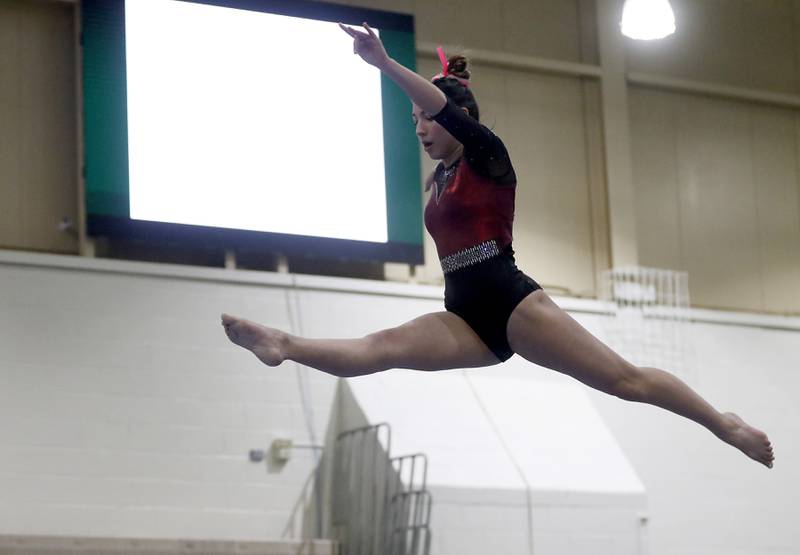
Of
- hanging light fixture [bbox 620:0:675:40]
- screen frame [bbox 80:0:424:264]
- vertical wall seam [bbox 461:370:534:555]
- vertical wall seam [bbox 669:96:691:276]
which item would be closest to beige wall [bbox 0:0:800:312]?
vertical wall seam [bbox 669:96:691:276]

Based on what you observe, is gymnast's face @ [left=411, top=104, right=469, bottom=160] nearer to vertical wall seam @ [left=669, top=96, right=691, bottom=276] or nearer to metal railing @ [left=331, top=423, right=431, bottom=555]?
metal railing @ [left=331, top=423, right=431, bottom=555]

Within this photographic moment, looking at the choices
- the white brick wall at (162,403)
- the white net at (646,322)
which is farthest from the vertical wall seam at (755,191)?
the white brick wall at (162,403)

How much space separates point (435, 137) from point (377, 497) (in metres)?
3.38

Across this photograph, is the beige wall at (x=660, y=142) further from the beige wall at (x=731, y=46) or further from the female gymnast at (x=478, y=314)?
the female gymnast at (x=478, y=314)

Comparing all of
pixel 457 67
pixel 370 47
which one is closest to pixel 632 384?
pixel 457 67

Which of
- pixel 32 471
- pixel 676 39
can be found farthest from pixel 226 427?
pixel 676 39

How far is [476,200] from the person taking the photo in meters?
3.22

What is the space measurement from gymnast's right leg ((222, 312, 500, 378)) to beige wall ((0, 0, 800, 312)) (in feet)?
13.4

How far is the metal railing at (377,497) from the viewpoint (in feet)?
20.0

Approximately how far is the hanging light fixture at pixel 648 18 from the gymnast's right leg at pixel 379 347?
3167 mm

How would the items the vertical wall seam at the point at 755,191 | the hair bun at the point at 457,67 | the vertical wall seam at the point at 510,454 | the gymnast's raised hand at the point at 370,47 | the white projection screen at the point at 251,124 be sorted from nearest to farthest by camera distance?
1. the gymnast's raised hand at the point at 370,47
2. the hair bun at the point at 457,67
3. the vertical wall seam at the point at 510,454
4. the white projection screen at the point at 251,124
5. the vertical wall seam at the point at 755,191

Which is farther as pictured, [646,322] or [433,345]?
[646,322]

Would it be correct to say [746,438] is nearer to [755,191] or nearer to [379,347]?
[379,347]

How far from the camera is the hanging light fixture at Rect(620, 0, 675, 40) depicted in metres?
6.03
